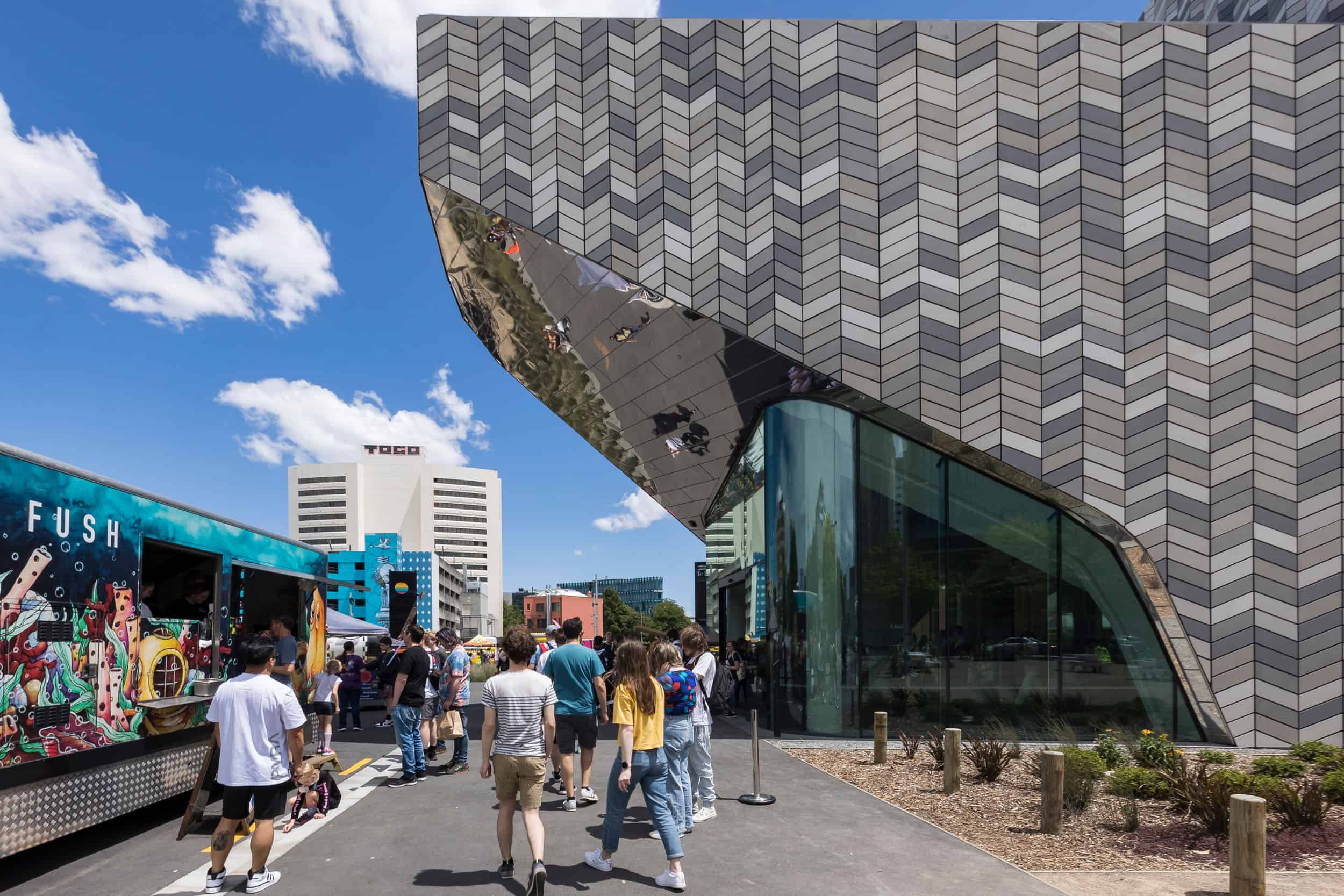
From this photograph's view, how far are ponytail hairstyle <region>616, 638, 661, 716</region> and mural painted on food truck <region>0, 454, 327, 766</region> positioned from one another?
4046mm

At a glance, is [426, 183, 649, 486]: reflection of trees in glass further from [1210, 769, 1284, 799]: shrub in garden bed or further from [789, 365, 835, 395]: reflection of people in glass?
[1210, 769, 1284, 799]: shrub in garden bed

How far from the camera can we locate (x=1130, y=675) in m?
14.1

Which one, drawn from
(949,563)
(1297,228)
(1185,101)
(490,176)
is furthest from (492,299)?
(1297,228)

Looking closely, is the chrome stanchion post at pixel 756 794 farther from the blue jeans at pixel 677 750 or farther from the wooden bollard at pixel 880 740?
the wooden bollard at pixel 880 740

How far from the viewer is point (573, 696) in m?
8.72

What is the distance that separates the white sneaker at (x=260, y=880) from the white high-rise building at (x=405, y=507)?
162 meters

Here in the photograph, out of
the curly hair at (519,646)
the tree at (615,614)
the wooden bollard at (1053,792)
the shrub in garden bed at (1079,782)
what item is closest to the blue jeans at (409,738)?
the curly hair at (519,646)

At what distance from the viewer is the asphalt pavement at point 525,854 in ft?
20.6

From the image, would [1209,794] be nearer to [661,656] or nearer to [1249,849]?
[1249,849]

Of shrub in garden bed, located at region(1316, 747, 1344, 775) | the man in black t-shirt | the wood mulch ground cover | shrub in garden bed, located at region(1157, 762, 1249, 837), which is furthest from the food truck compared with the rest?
shrub in garden bed, located at region(1316, 747, 1344, 775)

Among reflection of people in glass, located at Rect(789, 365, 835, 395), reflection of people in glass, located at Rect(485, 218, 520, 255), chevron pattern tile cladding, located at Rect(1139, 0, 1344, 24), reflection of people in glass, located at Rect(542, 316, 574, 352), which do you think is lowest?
reflection of people in glass, located at Rect(789, 365, 835, 395)

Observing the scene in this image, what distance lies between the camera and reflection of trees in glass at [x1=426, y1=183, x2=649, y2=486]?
15.6 meters

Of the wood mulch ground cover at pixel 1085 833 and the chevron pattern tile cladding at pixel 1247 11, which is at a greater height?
the chevron pattern tile cladding at pixel 1247 11

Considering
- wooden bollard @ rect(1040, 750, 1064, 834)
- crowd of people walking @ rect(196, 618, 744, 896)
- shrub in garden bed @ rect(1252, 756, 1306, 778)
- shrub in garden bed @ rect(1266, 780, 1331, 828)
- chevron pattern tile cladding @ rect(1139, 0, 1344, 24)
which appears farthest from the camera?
chevron pattern tile cladding @ rect(1139, 0, 1344, 24)
